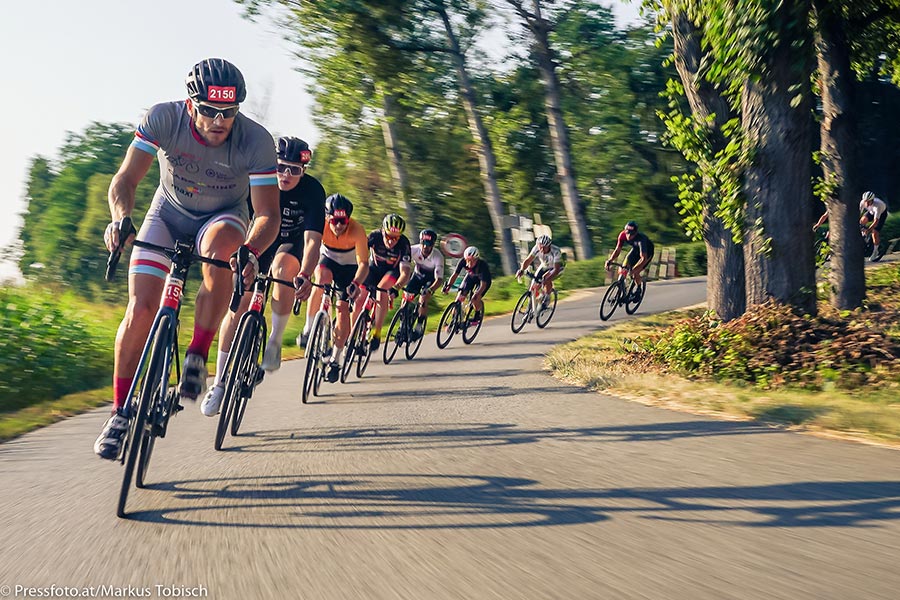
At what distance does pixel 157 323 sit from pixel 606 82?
44184 mm

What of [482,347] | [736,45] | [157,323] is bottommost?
[482,347]

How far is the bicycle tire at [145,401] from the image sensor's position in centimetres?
475

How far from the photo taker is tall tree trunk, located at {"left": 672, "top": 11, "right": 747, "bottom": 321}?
11938mm

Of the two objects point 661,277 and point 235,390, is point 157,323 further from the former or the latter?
point 661,277

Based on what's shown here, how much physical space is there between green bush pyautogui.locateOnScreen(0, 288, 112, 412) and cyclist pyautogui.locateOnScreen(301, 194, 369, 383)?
3.56 metres

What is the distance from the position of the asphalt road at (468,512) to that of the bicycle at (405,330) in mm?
6146

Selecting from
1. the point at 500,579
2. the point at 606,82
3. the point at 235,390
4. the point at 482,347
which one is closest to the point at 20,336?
the point at 235,390

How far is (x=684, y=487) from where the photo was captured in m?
5.12

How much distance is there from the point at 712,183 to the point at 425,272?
17.9 ft

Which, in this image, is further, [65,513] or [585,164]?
[585,164]

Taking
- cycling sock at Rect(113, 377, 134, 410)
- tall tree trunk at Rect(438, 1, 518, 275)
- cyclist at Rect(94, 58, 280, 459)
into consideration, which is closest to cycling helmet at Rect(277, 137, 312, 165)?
cyclist at Rect(94, 58, 280, 459)

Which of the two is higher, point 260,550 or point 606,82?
point 606,82

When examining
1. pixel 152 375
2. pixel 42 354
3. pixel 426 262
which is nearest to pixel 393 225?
pixel 426 262

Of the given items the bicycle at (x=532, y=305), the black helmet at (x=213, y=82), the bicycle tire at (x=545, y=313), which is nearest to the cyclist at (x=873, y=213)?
the bicycle tire at (x=545, y=313)
